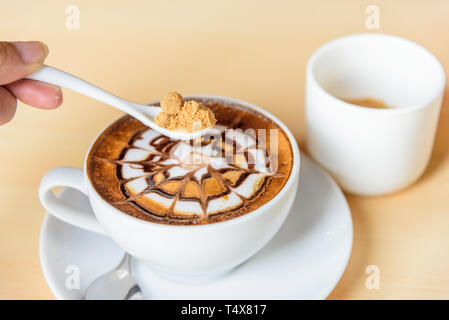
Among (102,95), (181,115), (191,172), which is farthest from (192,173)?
(102,95)

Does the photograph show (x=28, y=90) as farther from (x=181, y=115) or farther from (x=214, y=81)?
(x=214, y=81)

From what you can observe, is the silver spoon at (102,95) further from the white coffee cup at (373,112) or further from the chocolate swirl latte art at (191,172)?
the white coffee cup at (373,112)

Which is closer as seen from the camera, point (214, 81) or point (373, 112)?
point (373, 112)

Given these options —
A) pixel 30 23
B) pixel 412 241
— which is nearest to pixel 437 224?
pixel 412 241

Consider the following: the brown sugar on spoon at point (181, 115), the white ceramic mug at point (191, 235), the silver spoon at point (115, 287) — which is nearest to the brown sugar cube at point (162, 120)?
the brown sugar on spoon at point (181, 115)

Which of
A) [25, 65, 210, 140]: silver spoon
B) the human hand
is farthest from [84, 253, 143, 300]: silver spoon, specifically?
the human hand

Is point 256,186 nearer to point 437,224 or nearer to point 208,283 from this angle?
point 208,283
